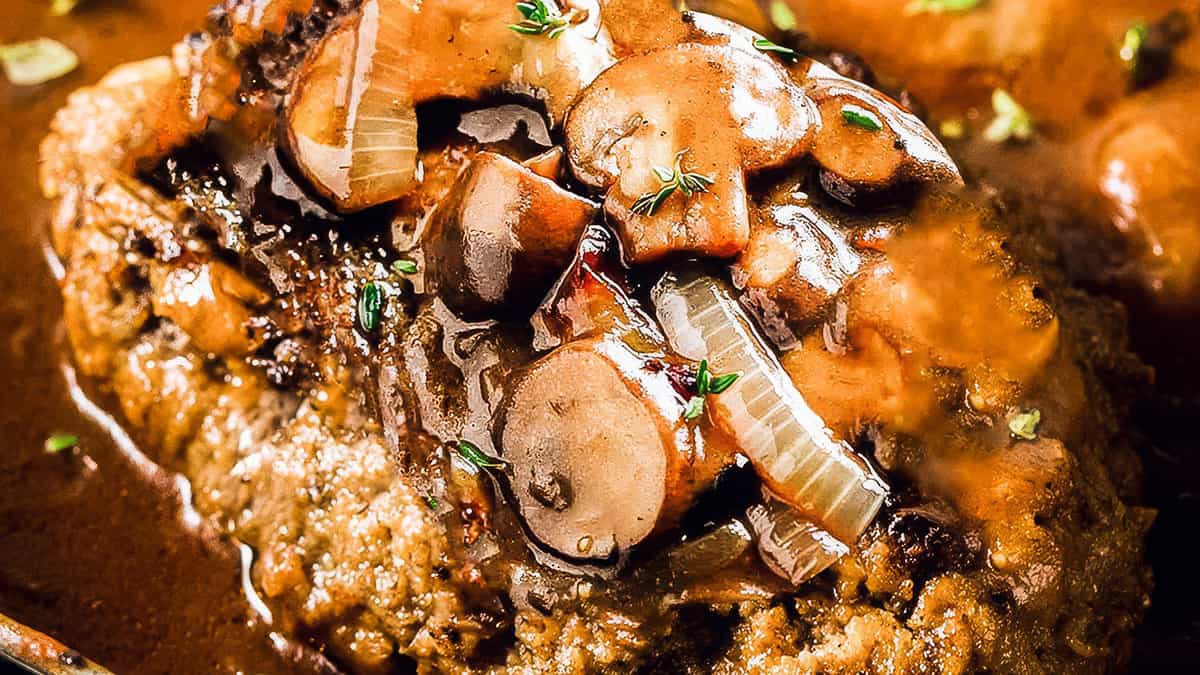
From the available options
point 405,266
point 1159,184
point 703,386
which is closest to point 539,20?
point 405,266

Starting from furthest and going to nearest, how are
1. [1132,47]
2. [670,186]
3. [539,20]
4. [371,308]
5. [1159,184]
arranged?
[1132,47] → [1159,184] → [371,308] → [539,20] → [670,186]

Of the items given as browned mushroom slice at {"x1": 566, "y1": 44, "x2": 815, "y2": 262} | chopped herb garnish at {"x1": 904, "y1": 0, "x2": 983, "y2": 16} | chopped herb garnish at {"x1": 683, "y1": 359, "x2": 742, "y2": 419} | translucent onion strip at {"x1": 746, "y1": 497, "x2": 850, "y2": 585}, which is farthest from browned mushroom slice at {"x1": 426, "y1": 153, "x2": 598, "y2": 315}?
chopped herb garnish at {"x1": 904, "y1": 0, "x2": 983, "y2": 16}

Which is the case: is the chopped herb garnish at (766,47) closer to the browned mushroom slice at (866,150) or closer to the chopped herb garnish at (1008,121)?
the browned mushroom slice at (866,150)

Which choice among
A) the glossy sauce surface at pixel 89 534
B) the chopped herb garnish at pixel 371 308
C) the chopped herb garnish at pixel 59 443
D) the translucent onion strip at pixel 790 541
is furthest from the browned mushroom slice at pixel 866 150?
the chopped herb garnish at pixel 59 443

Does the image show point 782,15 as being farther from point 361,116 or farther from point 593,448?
point 593,448

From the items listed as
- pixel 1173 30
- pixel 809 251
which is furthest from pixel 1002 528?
pixel 1173 30

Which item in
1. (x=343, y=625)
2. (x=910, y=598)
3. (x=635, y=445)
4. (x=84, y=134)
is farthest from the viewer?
(x=84, y=134)

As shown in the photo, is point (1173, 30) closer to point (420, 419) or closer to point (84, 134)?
point (420, 419)
